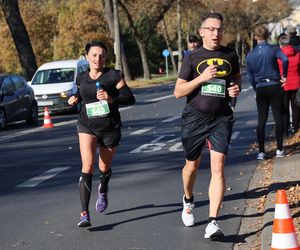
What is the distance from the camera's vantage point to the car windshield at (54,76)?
82.3 ft

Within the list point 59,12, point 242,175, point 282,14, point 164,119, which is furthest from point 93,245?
point 282,14

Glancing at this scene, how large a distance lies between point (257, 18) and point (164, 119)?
76569 millimetres

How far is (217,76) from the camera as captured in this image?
6.32 m

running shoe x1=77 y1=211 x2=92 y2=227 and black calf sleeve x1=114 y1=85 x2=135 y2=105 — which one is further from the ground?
black calf sleeve x1=114 y1=85 x2=135 y2=105

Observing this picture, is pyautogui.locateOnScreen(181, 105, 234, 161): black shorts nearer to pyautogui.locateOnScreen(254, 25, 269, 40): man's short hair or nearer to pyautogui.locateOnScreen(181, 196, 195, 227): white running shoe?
pyautogui.locateOnScreen(181, 196, 195, 227): white running shoe

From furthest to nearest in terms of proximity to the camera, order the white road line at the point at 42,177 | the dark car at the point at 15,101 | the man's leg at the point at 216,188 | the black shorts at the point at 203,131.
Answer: the dark car at the point at 15,101 < the white road line at the point at 42,177 < the black shorts at the point at 203,131 < the man's leg at the point at 216,188

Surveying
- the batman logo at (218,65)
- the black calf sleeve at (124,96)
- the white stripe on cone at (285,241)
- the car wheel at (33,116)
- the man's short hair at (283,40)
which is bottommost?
the car wheel at (33,116)

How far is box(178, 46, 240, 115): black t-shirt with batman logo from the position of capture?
20.8ft

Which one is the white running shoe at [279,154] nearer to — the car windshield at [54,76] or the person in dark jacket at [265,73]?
the person in dark jacket at [265,73]

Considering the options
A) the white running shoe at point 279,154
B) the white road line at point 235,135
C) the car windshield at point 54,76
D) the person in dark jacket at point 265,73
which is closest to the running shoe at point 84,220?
the person in dark jacket at point 265,73

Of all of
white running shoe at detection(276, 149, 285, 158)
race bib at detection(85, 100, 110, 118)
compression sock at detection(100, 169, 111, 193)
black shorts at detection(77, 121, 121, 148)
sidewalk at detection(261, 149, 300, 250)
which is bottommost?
white running shoe at detection(276, 149, 285, 158)

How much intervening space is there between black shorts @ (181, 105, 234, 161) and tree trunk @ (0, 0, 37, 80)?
27.8 metres

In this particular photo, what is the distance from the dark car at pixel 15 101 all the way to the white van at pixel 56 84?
7.48 feet

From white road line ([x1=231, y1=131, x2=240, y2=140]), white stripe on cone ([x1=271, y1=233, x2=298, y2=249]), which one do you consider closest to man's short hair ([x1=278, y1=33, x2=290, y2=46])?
white road line ([x1=231, y1=131, x2=240, y2=140])
